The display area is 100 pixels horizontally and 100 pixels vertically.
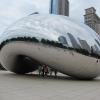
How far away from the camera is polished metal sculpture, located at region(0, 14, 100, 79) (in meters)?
17.5

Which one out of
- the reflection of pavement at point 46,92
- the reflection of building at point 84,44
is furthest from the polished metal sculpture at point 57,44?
the reflection of pavement at point 46,92

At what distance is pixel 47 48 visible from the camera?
17.5m

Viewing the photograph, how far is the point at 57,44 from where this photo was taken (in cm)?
1738

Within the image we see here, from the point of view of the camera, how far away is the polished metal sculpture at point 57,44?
17.5 m

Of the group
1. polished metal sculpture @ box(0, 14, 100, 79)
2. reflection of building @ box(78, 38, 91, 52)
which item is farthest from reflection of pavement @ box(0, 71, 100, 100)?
reflection of building @ box(78, 38, 91, 52)

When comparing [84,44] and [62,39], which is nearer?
[62,39]

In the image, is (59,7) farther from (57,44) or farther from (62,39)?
(57,44)

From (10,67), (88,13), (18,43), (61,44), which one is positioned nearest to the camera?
(61,44)

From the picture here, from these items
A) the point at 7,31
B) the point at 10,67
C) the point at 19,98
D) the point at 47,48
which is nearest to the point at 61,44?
the point at 47,48

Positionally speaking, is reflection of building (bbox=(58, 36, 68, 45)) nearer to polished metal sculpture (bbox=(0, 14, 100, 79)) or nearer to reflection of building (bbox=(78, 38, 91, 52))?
polished metal sculpture (bbox=(0, 14, 100, 79))

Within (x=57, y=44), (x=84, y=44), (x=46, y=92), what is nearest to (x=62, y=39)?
(x=57, y=44)

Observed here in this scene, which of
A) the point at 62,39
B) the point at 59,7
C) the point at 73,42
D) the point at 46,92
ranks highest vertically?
the point at 59,7

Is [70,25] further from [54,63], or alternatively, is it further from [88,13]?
[88,13]

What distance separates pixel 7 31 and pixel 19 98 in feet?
39.6
